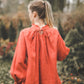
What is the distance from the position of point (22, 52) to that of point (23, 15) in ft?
42.8

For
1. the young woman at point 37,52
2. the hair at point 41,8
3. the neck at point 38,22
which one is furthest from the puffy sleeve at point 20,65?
the hair at point 41,8

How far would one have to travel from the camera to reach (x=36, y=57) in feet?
4.81

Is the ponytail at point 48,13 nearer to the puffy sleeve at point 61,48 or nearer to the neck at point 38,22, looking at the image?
the neck at point 38,22

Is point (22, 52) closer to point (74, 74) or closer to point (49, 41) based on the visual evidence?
point (49, 41)

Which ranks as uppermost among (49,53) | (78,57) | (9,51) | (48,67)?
(49,53)

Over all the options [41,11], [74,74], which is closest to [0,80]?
[74,74]

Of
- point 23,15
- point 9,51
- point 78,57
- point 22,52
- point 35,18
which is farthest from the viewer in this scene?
point 23,15

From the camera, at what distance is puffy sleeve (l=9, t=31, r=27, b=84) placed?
1370 mm

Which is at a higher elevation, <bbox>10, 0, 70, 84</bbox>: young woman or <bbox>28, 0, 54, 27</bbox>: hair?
<bbox>28, 0, 54, 27</bbox>: hair

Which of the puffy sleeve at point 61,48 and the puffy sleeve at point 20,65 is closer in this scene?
the puffy sleeve at point 20,65

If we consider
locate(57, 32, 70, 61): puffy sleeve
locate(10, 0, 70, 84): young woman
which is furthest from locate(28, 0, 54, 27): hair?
locate(57, 32, 70, 61): puffy sleeve

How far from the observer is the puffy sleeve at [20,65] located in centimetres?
137

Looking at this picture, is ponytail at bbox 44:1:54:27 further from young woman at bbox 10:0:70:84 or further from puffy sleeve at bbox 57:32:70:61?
puffy sleeve at bbox 57:32:70:61

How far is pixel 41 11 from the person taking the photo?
1.51 meters
